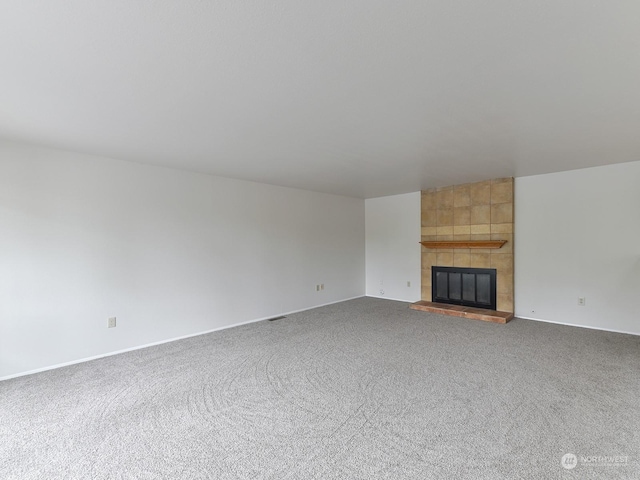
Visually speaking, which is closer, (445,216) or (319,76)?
(319,76)

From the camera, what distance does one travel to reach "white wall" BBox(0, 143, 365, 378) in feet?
10.4

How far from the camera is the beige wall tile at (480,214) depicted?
17.6 ft

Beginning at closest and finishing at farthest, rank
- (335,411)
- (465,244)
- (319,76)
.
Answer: (319,76) < (335,411) < (465,244)

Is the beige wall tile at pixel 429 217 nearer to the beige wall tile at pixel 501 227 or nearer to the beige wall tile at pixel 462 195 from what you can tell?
the beige wall tile at pixel 462 195

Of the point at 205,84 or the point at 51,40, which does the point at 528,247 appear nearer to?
the point at 205,84

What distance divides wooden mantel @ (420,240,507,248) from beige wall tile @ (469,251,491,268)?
→ 0.20m

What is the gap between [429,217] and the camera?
615cm

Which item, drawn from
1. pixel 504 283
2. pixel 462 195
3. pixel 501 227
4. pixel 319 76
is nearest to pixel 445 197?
pixel 462 195

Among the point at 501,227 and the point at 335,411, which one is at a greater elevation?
the point at 501,227

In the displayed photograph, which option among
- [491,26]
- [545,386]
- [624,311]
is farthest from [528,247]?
[491,26]

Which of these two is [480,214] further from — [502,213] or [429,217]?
[429,217]

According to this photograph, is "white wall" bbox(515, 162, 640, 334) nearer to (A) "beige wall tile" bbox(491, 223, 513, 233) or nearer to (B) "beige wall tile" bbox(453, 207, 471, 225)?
(A) "beige wall tile" bbox(491, 223, 513, 233)

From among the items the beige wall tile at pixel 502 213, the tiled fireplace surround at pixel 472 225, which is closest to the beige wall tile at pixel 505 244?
the tiled fireplace surround at pixel 472 225

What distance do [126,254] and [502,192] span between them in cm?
551
